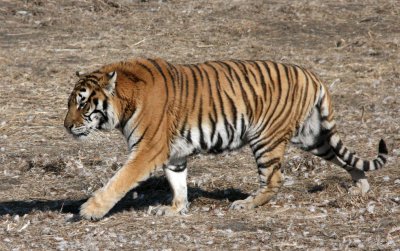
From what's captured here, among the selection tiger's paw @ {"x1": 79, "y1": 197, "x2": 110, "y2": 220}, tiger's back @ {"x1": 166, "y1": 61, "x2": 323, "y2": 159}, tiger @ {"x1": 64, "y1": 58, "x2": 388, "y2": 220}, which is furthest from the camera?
tiger's back @ {"x1": 166, "y1": 61, "x2": 323, "y2": 159}

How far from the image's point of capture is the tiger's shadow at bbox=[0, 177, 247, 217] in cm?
799

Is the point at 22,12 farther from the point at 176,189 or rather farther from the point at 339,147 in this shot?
the point at 339,147

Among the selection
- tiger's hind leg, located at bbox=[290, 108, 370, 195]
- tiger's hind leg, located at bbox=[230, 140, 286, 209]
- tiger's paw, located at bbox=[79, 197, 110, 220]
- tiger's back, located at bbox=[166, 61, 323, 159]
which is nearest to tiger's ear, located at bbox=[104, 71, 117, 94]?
tiger's back, located at bbox=[166, 61, 323, 159]

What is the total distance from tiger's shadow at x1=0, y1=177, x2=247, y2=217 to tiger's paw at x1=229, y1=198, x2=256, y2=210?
408 millimetres

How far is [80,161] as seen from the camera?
30.4ft

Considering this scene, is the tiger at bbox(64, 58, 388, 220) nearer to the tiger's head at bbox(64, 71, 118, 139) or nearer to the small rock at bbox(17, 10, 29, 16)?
the tiger's head at bbox(64, 71, 118, 139)

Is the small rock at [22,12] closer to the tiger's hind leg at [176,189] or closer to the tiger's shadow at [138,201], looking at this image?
the tiger's shadow at [138,201]

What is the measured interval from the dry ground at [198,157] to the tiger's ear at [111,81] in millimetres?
957

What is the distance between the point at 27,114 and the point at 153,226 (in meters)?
3.98

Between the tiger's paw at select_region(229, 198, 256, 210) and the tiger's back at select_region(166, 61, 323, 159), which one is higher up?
the tiger's back at select_region(166, 61, 323, 159)

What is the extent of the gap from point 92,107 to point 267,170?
1.43 m

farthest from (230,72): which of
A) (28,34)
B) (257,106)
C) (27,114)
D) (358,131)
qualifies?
(28,34)

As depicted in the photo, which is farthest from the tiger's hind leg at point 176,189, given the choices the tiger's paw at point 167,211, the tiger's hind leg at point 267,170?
the tiger's hind leg at point 267,170

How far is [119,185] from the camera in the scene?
7.33 metres
